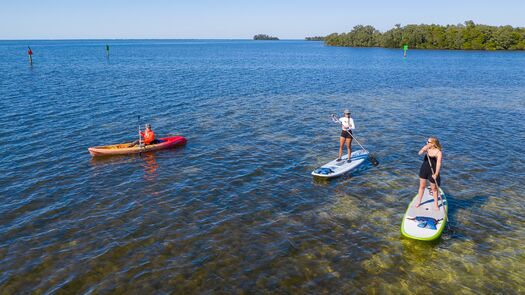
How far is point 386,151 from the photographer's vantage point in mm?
24516

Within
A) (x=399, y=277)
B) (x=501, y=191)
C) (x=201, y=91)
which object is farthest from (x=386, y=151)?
(x=201, y=91)

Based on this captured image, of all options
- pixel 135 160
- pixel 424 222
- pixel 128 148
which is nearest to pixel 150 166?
pixel 135 160

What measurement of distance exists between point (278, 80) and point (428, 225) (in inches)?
2012

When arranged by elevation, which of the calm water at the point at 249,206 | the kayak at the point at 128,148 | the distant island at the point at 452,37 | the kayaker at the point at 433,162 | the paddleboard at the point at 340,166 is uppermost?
the distant island at the point at 452,37

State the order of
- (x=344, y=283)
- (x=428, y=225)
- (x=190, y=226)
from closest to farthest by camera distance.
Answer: (x=344, y=283) → (x=428, y=225) → (x=190, y=226)

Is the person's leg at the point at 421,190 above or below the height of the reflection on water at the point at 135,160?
above

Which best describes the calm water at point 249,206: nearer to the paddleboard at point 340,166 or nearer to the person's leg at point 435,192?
the paddleboard at point 340,166

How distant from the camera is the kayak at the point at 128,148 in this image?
2324 centimetres

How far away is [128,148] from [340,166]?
13.4m

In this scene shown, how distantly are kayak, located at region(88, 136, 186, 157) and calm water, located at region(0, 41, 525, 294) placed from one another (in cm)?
77

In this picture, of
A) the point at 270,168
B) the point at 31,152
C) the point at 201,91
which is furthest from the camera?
the point at 201,91

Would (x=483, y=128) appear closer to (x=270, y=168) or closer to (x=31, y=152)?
(x=270, y=168)

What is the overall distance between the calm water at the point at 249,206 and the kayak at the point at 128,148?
2.52 feet

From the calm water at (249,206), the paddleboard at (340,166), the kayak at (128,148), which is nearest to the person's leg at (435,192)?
the calm water at (249,206)
